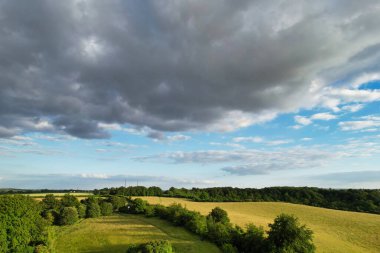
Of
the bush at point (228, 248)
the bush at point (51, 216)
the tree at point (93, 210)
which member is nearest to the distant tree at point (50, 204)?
the bush at point (51, 216)

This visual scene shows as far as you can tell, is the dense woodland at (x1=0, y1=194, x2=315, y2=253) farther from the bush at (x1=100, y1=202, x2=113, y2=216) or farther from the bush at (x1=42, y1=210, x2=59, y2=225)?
the bush at (x1=100, y1=202, x2=113, y2=216)

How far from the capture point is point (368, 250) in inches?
2116

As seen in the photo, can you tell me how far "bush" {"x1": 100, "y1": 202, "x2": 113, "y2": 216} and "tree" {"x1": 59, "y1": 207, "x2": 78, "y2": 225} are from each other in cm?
1223

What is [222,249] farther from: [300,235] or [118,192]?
[118,192]

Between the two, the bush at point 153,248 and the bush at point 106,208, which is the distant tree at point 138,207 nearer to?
the bush at point 106,208

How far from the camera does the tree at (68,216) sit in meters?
71.2

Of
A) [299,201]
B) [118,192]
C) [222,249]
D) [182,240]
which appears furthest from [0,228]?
[299,201]

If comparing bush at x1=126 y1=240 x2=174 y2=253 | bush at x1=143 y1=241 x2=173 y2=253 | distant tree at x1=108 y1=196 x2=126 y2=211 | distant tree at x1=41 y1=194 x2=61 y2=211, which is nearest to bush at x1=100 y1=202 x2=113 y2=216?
distant tree at x1=108 y1=196 x2=126 y2=211

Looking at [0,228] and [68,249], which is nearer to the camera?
[0,228]

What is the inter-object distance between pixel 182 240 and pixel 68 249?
63.6 feet

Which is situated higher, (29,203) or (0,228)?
(29,203)

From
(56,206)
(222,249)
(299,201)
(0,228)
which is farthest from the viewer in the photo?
(299,201)

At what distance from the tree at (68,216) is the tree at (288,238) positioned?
160 feet

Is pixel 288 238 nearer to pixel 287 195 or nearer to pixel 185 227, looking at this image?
pixel 185 227
